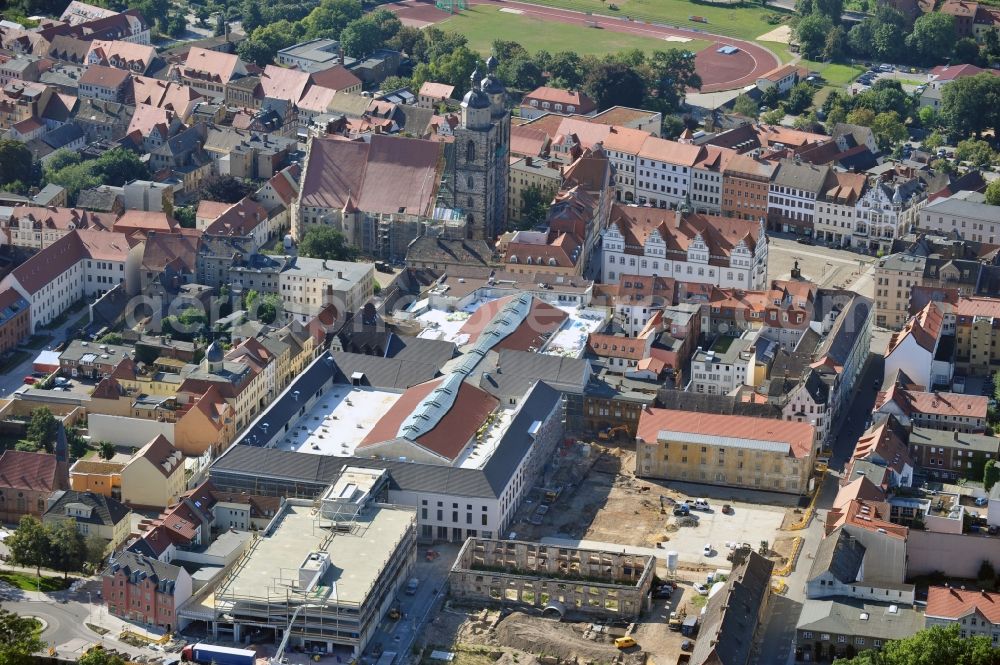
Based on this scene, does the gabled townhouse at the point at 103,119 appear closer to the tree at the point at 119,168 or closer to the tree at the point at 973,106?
the tree at the point at 119,168

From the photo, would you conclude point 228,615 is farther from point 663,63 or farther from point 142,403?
point 663,63

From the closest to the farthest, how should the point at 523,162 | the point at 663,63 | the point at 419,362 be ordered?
the point at 419,362, the point at 523,162, the point at 663,63

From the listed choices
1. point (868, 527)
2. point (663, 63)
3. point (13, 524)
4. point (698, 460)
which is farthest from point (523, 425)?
point (663, 63)

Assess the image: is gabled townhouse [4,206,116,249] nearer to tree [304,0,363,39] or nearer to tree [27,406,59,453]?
tree [27,406,59,453]

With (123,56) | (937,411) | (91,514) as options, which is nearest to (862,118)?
(937,411)

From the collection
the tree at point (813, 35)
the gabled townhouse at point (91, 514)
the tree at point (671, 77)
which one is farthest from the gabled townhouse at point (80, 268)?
the tree at point (813, 35)

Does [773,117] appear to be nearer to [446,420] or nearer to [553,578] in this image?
[446,420]
